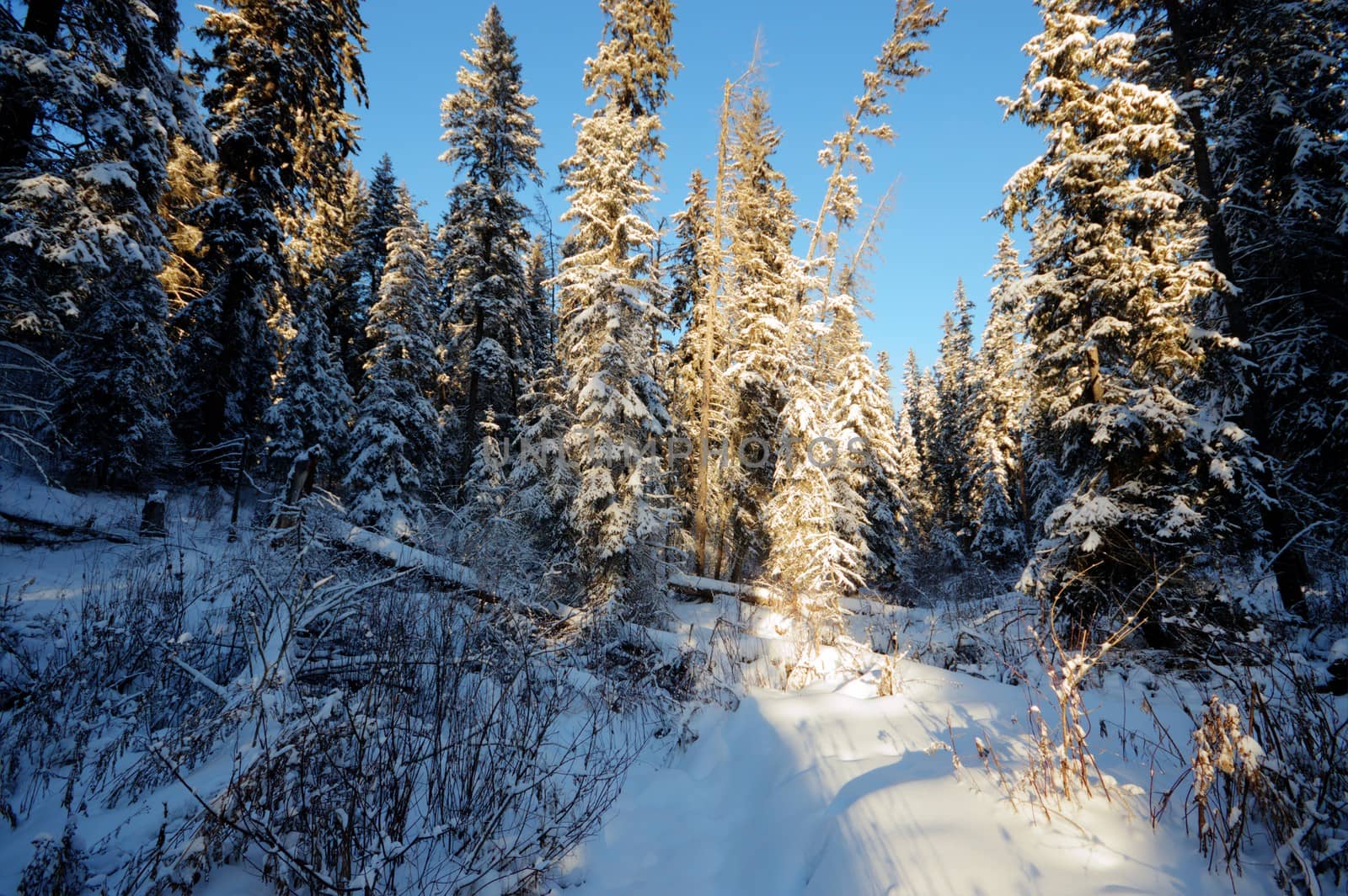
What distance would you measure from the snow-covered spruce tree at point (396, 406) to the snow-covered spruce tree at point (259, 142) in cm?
341

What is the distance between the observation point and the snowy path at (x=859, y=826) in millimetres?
2307

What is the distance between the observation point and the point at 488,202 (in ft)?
59.4

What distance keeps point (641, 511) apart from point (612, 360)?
11.1 ft

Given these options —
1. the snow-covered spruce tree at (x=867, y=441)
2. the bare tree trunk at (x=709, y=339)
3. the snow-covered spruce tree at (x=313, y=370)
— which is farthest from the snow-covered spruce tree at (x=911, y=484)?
the snow-covered spruce tree at (x=313, y=370)

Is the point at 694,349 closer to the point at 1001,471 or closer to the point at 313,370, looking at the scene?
the point at 313,370

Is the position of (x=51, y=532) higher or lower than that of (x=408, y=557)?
higher

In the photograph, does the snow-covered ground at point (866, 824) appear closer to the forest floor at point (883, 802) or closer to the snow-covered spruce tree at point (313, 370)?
the forest floor at point (883, 802)

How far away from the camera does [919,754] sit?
3.61m

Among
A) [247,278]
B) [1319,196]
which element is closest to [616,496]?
[247,278]

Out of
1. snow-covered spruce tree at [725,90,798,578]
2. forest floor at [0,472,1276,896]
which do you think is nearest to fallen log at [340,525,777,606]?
forest floor at [0,472,1276,896]

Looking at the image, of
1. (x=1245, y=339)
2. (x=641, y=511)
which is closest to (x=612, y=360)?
(x=641, y=511)

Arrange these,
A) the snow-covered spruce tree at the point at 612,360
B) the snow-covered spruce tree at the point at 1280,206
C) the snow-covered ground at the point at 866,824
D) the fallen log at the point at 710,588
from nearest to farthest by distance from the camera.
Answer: the snow-covered ground at the point at 866,824, the snow-covered spruce tree at the point at 1280,206, the snow-covered spruce tree at the point at 612,360, the fallen log at the point at 710,588

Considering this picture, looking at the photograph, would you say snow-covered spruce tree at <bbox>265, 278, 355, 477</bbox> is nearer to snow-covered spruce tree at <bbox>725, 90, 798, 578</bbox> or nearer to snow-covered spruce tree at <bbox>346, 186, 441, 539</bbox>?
snow-covered spruce tree at <bbox>346, 186, 441, 539</bbox>

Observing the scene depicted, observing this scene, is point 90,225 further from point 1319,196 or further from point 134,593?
point 1319,196
